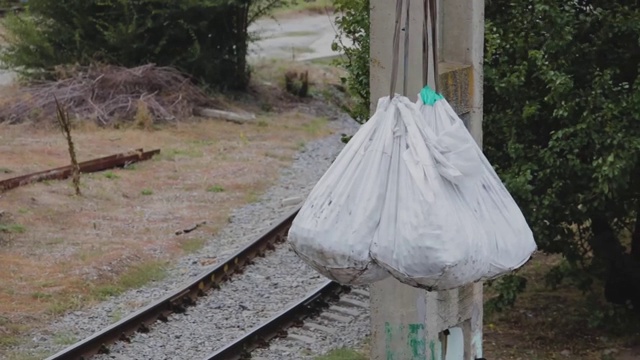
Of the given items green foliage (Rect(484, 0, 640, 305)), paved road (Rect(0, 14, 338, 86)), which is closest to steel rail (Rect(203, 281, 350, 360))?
green foliage (Rect(484, 0, 640, 305))

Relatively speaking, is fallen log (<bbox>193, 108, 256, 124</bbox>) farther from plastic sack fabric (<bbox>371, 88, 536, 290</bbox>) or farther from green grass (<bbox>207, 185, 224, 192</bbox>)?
plastic sack fabric (<bbox>371, 88, 536, 290</bbox>)

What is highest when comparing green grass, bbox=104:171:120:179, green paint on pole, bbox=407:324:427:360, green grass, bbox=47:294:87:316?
green paint on pole, bbox=407:324:427:360

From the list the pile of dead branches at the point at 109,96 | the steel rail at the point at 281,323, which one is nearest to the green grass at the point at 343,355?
the steel rail at the point at 281,323

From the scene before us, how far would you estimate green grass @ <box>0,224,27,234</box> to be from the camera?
12922 mm

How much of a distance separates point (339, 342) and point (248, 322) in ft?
3.38

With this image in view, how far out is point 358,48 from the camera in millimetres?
10156

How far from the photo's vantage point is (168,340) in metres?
Result: 9.56

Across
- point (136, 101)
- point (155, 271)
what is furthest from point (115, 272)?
point (136, 101)

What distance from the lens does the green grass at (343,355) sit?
910 centimetres

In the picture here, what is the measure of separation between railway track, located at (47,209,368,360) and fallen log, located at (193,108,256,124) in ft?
35.9

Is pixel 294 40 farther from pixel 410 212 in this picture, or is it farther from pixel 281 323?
pixel 410 212

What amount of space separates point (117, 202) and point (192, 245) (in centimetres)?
254

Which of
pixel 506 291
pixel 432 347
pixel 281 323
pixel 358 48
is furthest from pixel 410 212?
pixel 358 48

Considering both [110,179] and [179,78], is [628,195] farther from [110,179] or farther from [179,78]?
[179,78]
